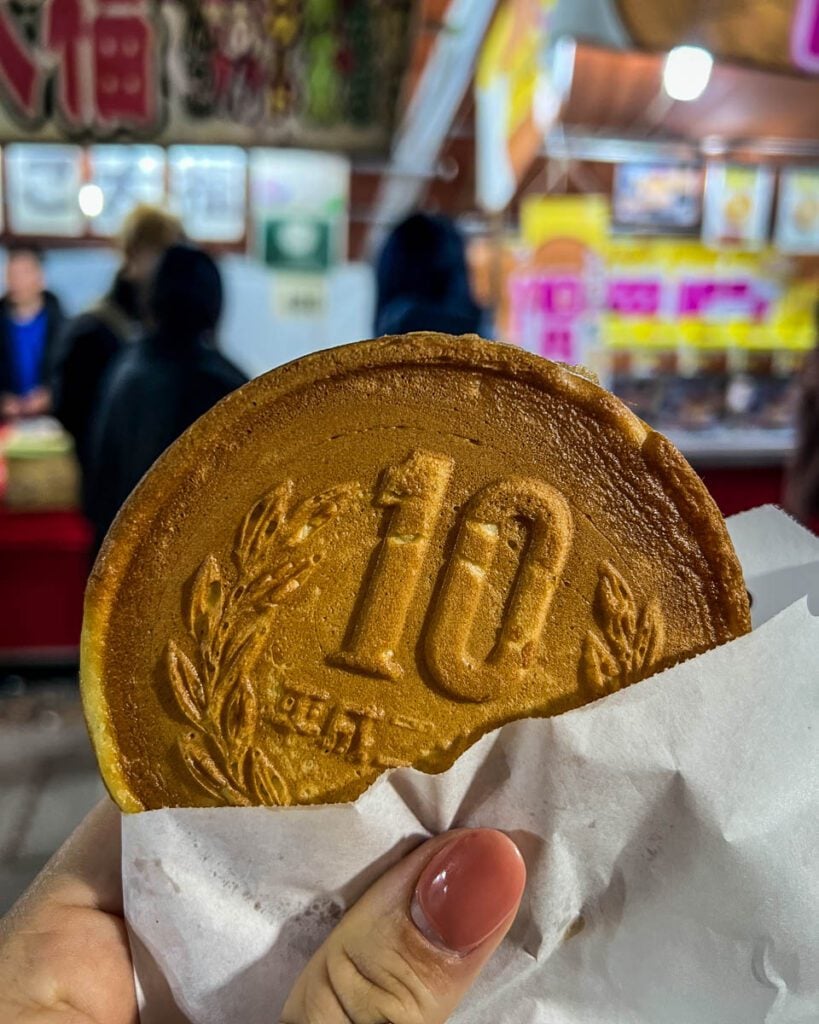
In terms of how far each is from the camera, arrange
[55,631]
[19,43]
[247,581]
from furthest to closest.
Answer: [55,631] < [19,43] < [247,581]

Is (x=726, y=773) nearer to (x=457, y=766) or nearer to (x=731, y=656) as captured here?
(x=731, y=656)

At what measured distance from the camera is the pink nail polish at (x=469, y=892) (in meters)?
1.15

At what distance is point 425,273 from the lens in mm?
3676

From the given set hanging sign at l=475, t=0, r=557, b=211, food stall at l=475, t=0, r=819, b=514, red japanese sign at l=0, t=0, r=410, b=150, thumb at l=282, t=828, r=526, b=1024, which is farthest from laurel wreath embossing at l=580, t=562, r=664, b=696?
food stall at l=475, t=0, r=819, b=514

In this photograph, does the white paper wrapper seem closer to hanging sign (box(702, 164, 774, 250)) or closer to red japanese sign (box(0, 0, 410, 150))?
red japanese sign (box(0, 0, 410, 150))

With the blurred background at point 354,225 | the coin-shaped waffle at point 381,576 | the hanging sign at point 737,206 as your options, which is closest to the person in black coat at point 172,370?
the blurred background at point 354,225

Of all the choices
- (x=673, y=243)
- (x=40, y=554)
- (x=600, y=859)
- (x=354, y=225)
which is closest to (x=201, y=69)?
(x=40, y=554)

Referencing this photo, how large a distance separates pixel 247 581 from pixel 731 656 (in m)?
0.74

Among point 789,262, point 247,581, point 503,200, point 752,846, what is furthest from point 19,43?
point 789,262

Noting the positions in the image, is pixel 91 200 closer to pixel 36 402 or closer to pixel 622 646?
pixel 36 402

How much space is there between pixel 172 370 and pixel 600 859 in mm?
2862

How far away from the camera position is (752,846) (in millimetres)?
1161

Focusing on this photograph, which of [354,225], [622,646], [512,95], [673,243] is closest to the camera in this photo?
[622,646]

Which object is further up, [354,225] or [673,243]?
[354,225]
